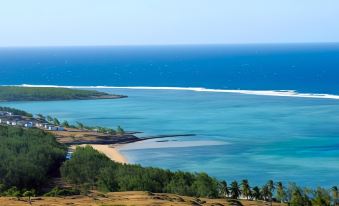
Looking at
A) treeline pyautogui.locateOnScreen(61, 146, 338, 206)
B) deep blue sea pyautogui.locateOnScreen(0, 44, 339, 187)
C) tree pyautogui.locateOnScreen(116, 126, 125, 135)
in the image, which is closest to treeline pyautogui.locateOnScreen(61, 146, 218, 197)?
treeline pyautogui.locateOnScreen(61, 146, 338, 206)

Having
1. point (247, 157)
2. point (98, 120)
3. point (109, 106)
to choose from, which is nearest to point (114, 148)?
point (247, 157)

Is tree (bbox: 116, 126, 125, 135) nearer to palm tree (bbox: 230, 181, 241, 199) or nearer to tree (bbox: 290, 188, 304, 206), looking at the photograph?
palm tree (bbox: 230, 181, 241, 199)

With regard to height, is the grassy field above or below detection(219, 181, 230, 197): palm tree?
below

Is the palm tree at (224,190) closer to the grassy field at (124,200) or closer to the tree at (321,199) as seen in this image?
the grassy field at (124,200)

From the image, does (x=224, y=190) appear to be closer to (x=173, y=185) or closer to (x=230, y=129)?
(x=173, y=185)

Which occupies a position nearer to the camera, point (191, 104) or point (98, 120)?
point (98, 120)

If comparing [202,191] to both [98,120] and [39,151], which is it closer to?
[39,151]

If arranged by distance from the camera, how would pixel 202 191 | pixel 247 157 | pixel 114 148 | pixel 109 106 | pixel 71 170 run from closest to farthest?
pixel 202 191 → pixel 71 170 → pixel 247 157 → pixel 114 148 → pixel 109 106

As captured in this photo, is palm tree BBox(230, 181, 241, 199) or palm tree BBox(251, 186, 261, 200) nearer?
palm tree BBox(251, 186, 261, 200)
